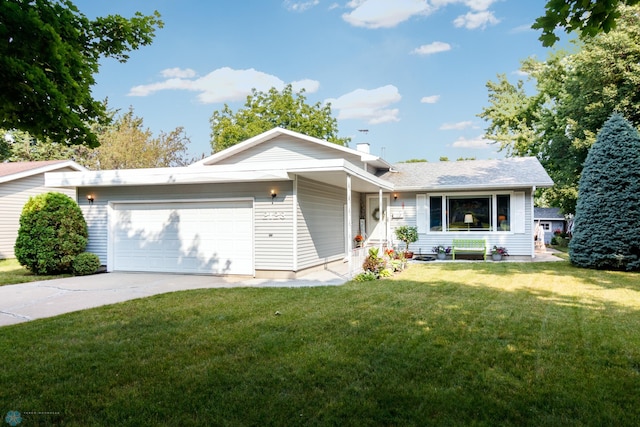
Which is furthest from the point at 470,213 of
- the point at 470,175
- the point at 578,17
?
the point at 578,17

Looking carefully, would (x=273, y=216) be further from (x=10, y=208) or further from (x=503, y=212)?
(x=10, y=208)

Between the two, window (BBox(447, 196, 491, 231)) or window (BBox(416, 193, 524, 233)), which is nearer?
window (BBox(416, 193, 524, 233))

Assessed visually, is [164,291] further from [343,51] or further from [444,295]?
[343,51]

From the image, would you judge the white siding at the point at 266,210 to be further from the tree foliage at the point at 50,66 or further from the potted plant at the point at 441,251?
the potted plant at the point at 441,251

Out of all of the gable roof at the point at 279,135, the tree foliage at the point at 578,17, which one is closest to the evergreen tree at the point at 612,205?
the gable roof at the point at 279,135

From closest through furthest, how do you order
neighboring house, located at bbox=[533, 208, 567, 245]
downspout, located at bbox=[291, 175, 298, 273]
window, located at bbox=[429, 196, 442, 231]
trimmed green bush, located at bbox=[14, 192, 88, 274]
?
downspout, located at bbox=[291, 175, 298, 273] < trimmed green bush, located at bbox=[14, 192, 88, 274] < window, located at bbox=[429, 196, 442, 231] < neighboring house, located at bbox=[533, 208, 567, 245]

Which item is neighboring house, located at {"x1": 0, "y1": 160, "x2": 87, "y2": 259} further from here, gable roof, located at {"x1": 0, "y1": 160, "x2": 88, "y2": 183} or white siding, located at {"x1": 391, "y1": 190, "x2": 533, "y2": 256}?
white siding, located at {"x1": 391, "y1": 190, "x2": 533, "y2": 256}

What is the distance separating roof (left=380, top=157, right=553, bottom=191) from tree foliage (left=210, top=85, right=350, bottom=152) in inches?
765

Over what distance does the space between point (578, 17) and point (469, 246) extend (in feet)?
39.9

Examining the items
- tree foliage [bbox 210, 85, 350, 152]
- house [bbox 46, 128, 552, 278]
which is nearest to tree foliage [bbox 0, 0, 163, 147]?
house [bbox 46, 128, 552, 278]

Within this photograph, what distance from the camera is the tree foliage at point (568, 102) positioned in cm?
A: 1741

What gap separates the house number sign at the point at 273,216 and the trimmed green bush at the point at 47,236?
5412 mm

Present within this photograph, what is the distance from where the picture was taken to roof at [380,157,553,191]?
14.0 m

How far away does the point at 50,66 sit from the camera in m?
3.46
